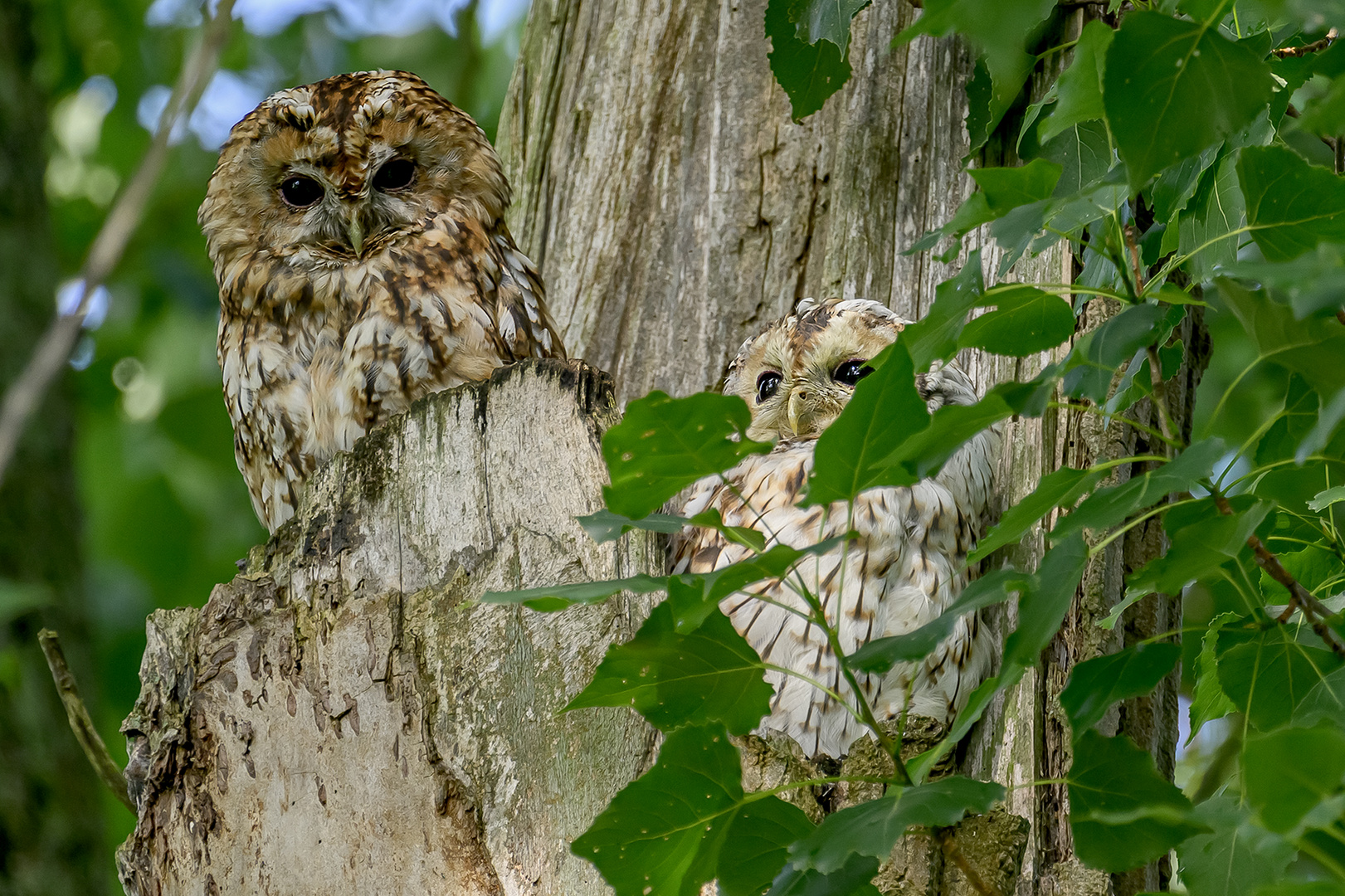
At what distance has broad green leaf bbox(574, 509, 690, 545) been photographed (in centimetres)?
108

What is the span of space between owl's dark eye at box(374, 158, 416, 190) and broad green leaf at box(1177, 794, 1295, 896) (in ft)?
6.76

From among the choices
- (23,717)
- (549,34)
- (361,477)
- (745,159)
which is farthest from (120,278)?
(361,477)

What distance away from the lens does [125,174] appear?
512 cm

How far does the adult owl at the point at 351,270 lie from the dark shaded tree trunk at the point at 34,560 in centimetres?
119

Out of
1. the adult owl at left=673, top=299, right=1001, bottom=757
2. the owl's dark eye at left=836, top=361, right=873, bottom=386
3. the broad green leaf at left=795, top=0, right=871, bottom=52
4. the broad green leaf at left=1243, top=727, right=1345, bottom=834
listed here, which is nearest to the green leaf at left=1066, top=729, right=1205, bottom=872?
the broad green leaf at left=1243, top=727, right=1345, bottom=834

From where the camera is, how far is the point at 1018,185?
3.79ft

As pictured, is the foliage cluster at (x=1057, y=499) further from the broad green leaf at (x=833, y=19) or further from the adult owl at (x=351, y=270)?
the adult owl at (x=351, y=270)

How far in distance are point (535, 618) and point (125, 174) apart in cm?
406

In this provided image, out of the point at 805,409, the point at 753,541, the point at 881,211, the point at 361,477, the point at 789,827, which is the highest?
the point at 881,211

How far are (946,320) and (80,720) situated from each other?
145cm

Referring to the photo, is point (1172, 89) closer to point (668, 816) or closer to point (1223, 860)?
point (1223, 860)

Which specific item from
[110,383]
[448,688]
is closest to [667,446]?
[448,688]

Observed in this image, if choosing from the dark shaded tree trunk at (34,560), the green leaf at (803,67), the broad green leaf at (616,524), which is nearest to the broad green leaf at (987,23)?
the broad green leaf at (616,524)

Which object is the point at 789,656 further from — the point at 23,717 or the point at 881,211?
the point at 23,717
